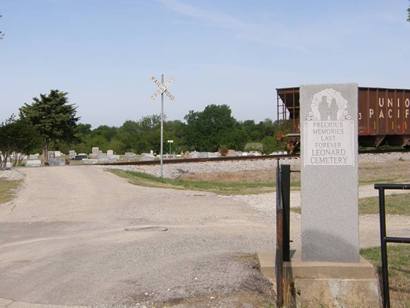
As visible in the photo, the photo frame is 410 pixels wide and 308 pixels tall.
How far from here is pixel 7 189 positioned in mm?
19469

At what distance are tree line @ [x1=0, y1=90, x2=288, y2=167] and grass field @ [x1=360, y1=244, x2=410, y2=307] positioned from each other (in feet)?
77.1

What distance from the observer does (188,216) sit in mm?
13984

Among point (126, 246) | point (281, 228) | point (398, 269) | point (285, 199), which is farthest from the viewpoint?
point (126, 246)

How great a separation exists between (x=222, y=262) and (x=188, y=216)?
6689mm

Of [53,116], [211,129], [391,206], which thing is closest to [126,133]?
[211,129]

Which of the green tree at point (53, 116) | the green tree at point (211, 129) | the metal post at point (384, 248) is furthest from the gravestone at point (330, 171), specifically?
the green tree at point (211, 129)

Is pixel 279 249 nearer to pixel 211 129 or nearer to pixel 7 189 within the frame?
pixel 7 189

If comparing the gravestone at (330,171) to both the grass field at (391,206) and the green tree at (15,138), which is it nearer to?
the grass field at (391,206)

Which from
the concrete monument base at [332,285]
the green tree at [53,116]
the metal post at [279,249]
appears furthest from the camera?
the green tree at [53,116]

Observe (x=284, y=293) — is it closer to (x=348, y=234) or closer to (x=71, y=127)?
(x=348, y=234)

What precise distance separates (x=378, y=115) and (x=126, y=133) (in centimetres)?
10296

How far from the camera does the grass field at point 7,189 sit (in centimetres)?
1732

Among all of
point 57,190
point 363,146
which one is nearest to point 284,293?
point 57,190

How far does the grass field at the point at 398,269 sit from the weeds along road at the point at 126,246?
144 cm
